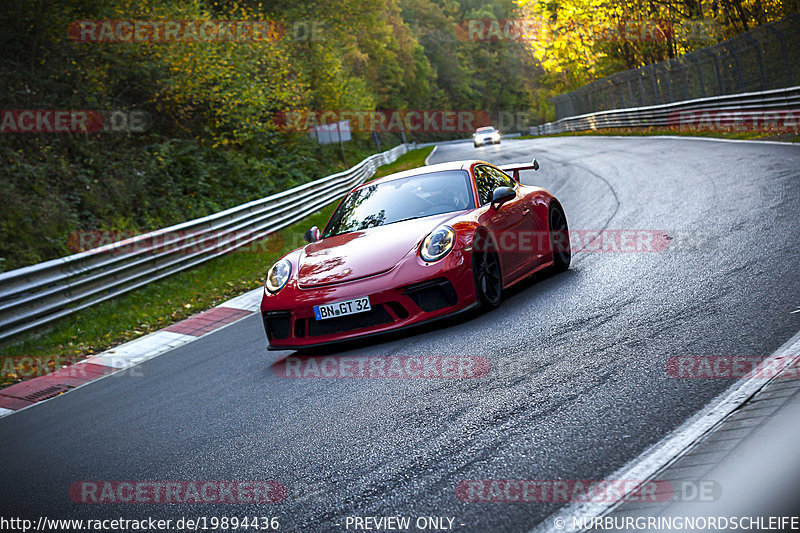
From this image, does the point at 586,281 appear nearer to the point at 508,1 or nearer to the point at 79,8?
the point at 79,8

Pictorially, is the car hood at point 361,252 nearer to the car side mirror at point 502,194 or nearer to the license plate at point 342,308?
the license plate at point 342,308

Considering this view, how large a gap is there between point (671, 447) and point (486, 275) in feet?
11.3

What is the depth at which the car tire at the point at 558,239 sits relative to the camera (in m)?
7.70

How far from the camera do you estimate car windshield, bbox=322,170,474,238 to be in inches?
275

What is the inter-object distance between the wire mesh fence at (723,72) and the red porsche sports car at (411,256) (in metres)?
14.6

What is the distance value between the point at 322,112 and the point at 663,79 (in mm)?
14663
